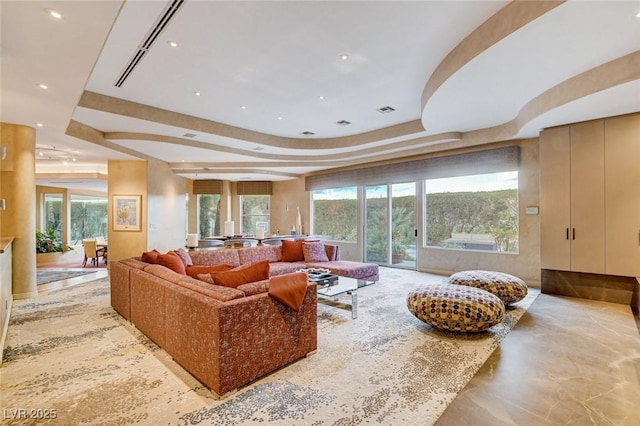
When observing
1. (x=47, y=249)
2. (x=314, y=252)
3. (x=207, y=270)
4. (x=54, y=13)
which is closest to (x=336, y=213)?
(x=314, y=252)

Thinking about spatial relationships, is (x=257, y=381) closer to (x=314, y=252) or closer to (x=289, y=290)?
(x=289, y=290)

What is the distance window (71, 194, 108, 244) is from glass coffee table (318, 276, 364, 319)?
38.0 ft

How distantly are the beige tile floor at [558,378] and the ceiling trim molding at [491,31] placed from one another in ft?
9.25

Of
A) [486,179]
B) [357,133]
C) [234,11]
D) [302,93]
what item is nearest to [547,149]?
[486,179]

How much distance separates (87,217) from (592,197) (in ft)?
50.0

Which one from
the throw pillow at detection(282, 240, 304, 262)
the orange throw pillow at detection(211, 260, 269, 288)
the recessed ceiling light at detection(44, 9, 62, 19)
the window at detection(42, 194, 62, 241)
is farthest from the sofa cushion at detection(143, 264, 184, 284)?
the window at detection(42, 194, 62, 241)

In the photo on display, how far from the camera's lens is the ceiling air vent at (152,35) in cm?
244

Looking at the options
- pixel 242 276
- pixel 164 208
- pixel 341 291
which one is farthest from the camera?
pixel 164 208

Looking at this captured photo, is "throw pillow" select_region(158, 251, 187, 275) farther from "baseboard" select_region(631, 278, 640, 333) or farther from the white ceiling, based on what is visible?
"baseboard" select_region(631, 278, 640, 333)

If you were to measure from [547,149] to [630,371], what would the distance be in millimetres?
3467

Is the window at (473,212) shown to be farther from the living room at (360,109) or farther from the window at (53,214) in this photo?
the window at (53,214)

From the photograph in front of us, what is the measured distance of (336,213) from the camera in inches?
361

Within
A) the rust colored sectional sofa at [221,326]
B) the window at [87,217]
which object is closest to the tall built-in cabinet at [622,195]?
the rust colored sectional sofa at [221,326]

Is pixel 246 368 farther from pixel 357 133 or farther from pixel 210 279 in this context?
pixel 357 133
